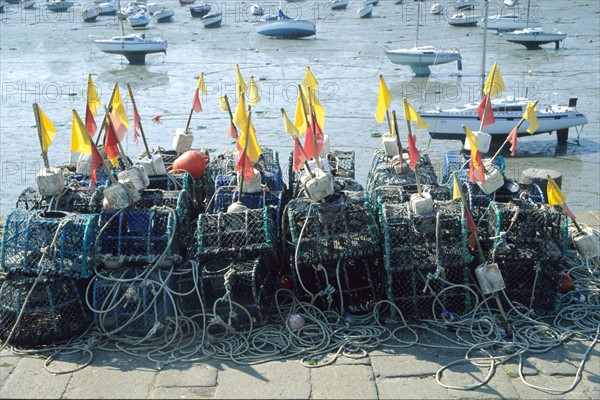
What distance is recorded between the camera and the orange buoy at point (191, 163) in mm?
9328

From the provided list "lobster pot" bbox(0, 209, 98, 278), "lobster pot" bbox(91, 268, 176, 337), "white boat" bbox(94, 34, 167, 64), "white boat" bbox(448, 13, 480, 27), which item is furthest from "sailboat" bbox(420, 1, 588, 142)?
"white boat" bbox(448, 13, 480, 27)

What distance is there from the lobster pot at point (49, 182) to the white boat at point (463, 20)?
35912 millimetres

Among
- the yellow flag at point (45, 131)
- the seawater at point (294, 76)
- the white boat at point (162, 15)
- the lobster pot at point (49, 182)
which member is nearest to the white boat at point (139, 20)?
the seawater at point (294, 76)

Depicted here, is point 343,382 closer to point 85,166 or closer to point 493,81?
point 85,166

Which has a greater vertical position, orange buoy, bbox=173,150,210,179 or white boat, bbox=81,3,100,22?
orange buoy, bbox=173,150,210,179

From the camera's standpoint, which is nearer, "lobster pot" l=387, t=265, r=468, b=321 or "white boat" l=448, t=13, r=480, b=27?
"lobster pot" l=387, t=265, r=468, b=321

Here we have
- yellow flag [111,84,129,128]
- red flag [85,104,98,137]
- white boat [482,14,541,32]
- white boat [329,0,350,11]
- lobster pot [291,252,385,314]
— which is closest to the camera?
lobster pot [291,252,385,314]

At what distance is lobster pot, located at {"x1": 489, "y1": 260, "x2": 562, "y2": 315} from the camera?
295 inches

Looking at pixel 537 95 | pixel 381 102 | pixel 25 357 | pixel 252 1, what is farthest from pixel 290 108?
pixel 252 1

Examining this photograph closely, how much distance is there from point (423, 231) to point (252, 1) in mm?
49531

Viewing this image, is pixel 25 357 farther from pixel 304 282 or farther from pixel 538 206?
pixel 538 206

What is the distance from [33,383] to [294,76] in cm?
2287

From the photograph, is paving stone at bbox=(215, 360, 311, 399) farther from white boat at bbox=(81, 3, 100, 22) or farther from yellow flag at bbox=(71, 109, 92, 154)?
white boat at bbox=(81, 3, 100, 22)

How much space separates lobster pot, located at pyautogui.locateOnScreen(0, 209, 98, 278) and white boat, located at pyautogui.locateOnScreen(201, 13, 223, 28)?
37.1m
